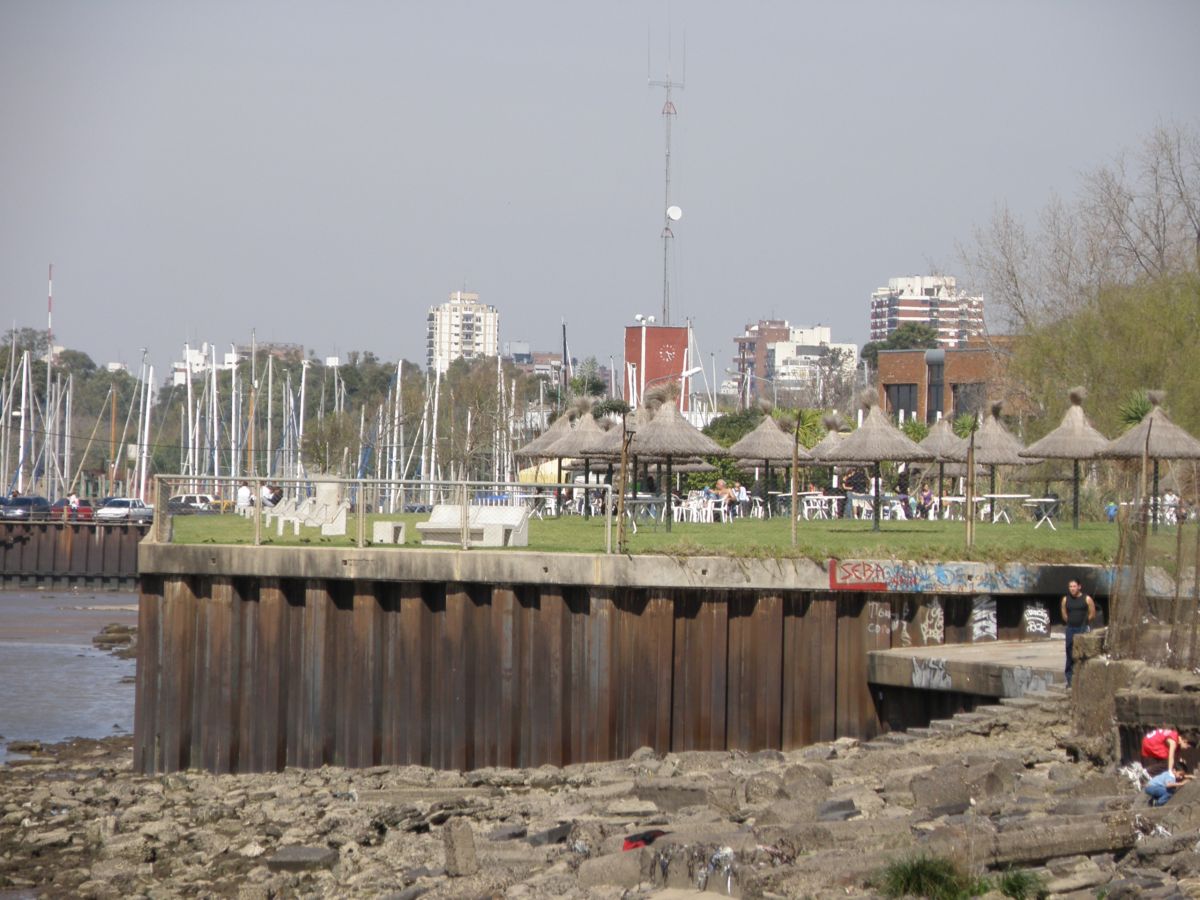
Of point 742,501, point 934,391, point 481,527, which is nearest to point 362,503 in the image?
point 481,527

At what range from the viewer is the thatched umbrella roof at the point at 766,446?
39.7m

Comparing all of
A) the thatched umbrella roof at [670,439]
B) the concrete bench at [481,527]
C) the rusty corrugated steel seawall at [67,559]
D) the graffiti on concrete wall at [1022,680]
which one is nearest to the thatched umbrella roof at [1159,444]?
the thatched umbrella roof at [670,439]

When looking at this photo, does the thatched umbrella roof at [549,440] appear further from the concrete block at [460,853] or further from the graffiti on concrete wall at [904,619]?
the concrete block at [460,853]

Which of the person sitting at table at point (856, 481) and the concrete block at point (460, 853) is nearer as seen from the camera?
the concrete block at point (460, 853)

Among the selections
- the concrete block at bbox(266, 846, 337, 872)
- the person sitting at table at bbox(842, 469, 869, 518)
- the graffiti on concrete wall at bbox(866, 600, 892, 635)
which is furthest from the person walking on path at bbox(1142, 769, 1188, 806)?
the person sitting at table at bbox(842, 469, 869, 518)

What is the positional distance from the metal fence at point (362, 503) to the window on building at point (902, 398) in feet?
162

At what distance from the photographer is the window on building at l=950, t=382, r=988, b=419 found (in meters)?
68.9

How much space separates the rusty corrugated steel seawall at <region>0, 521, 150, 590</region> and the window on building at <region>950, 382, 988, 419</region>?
3436 cm

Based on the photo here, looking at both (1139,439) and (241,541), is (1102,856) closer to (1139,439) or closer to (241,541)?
(241,541)

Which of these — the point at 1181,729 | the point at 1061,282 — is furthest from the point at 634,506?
the point at 1061,282

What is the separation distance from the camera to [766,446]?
131 ft

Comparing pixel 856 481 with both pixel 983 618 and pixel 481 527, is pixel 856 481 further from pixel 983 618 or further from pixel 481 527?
pixel 481 527

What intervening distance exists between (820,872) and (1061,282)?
46.1 meters

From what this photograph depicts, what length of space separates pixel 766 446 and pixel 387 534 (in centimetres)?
1624
